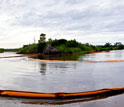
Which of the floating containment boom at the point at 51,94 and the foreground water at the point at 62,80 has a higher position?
the floating containment boom at the point at 51,94

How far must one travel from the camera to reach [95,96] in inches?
147

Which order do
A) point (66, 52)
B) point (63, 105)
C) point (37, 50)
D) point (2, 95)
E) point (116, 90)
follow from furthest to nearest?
1. point (37, 50)
2. point (66, 52)
3. point (116, 90)
4. point (2, 95)
5. point (63, 105)

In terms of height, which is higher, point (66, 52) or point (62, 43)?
point (62, 43)

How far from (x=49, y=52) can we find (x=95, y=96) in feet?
99.2

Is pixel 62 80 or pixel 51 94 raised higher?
pixel 51 94

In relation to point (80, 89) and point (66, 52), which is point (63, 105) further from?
point (66, 52)

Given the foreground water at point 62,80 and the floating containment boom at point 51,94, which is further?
the foreground water at point 62,80

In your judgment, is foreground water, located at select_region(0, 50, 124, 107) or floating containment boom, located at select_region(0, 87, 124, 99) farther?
foreground water, located at select_region(0, 50, 124, 107)

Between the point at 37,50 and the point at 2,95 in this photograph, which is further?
the point at 37,50

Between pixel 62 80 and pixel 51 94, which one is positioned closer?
pixel 51 94

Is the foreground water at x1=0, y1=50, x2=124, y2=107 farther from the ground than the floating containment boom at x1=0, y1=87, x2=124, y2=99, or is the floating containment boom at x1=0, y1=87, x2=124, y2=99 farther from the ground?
the floating containment boom at x1=0, y1=87, x2=124, y2=99

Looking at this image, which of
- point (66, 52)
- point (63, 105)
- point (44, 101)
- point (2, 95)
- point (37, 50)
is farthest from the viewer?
point (37, 50)

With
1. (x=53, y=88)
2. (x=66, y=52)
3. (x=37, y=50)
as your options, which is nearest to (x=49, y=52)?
(x=66, y=52)

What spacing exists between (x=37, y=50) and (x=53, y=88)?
36002 mm
